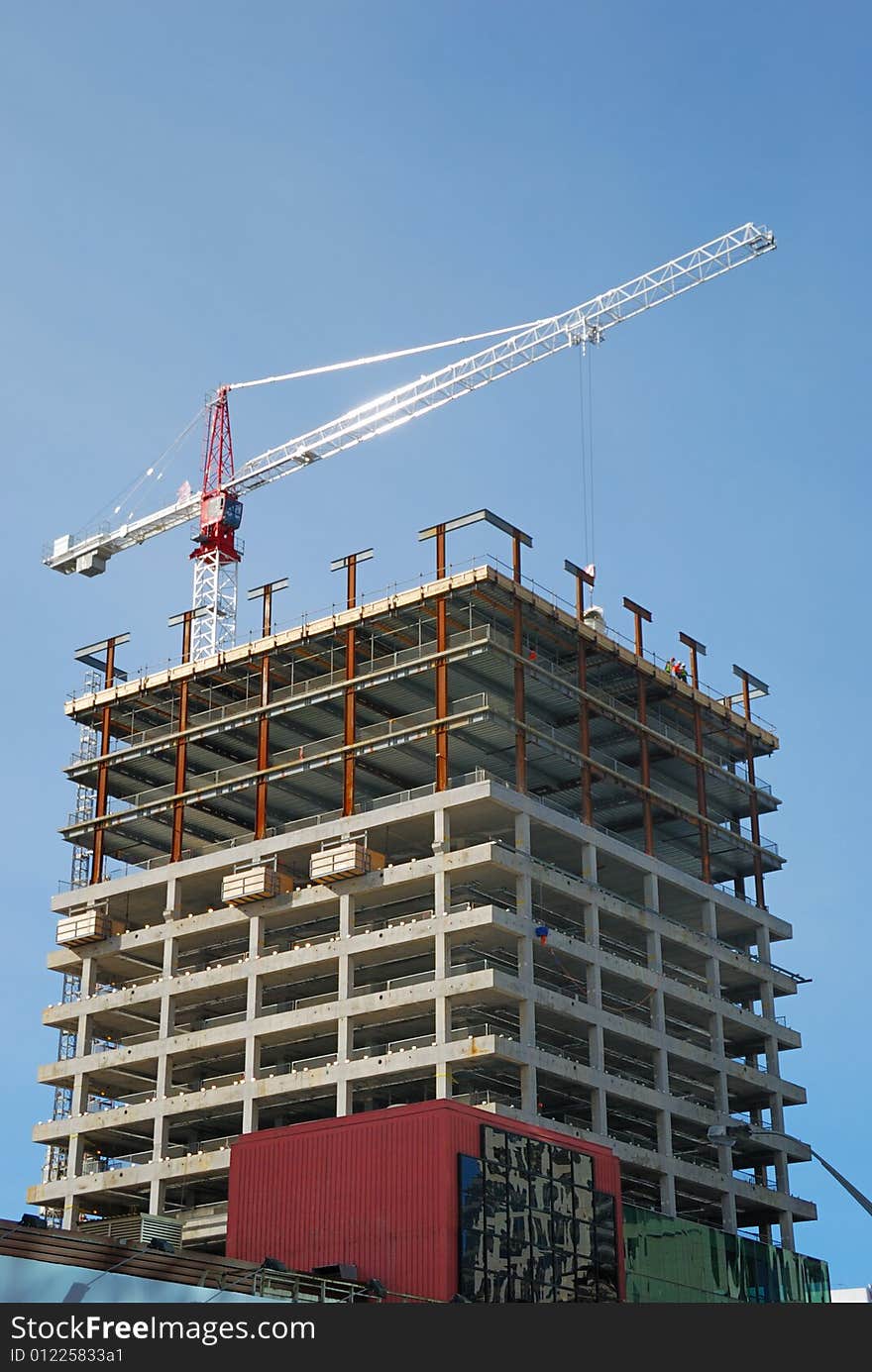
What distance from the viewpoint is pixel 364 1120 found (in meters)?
89.5

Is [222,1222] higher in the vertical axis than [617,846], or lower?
lower

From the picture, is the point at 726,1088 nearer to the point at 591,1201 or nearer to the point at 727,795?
the point at 727,795

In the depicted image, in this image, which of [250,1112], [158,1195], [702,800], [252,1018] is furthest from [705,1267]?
[702,800]

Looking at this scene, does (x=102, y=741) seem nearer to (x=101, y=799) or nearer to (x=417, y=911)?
(x=101, y=799)

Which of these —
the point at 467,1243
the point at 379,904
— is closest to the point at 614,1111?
the point at 379,904

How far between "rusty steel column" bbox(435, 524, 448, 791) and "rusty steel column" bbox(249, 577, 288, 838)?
41.3 ft

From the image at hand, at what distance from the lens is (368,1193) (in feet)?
287

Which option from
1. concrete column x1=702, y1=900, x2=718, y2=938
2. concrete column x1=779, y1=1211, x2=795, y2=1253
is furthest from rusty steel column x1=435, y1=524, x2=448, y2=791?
concrete column x1=779, y1=1211, x2=795, y2=1253

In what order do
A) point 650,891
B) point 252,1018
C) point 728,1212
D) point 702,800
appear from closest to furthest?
point 252,1018 < point 728,1212 < point 650,891 < point 702,800

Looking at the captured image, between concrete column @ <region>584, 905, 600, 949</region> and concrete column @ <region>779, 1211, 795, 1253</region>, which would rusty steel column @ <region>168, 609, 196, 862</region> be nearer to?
concrete column @ <region>584, 905, 600, 949</region>

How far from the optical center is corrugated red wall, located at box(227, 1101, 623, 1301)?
8500 cm

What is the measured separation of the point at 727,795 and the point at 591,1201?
6172cm

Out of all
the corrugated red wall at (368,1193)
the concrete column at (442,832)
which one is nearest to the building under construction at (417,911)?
the concrete column at (442,832)

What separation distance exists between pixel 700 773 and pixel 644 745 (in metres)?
7.07
